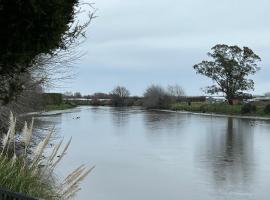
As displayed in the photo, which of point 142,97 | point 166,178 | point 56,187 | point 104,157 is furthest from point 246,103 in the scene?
point 56,187

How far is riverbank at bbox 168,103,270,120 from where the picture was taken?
3178 inches

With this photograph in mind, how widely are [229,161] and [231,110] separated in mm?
62903

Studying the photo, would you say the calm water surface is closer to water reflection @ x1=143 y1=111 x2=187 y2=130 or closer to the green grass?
the green grass

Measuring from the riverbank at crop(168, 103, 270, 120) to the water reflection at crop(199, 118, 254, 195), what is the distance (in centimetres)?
3840

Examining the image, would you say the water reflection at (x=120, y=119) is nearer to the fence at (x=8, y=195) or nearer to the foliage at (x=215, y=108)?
the foliage at (x=215, y=108)

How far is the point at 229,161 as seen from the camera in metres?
26.4

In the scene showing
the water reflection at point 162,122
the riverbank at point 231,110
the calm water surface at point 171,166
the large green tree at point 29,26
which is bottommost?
the calm water surface at point 171,166

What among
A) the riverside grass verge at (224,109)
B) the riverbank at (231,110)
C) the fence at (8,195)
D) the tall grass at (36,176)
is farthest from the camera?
the riverside grass verge at (224,109)

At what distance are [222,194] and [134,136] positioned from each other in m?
22.8

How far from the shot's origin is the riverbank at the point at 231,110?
80.7 m

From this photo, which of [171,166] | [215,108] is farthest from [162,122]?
[215,108]

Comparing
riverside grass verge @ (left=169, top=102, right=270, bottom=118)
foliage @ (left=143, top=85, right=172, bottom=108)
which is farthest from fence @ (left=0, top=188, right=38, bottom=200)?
foliage @ (left=143, top=85, right=172, bottom=108)

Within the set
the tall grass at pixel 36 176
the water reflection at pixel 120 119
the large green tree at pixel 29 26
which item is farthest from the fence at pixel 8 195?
the water reflection at pixel 120 119

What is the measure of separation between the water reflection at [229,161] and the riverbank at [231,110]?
38402 millimetres
